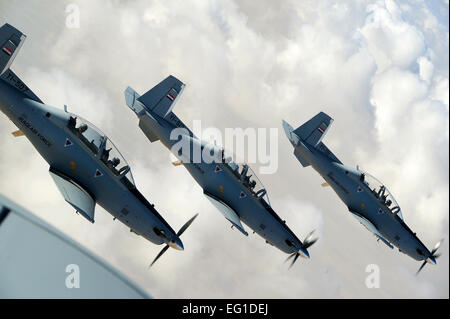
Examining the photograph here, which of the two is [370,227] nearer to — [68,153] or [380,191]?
[380,191]

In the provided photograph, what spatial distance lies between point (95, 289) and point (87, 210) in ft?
36.1

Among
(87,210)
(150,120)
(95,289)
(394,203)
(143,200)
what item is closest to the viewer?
(95,289)

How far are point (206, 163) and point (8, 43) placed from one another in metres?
9.16

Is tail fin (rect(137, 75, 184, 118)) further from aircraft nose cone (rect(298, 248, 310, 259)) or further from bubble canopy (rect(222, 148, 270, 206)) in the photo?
aircraft nose cone (rect(298, 248, 310, 259))

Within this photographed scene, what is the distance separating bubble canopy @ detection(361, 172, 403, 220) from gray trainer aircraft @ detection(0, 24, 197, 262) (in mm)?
13019

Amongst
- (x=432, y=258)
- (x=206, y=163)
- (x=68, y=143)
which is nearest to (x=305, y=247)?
(x=206, y=163)

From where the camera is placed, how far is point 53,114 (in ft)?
46.1

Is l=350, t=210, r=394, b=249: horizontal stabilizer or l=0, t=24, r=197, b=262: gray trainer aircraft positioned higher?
l=350, t=210, r=394, b=249: horizontal stabilizer

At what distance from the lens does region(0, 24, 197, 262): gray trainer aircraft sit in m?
14.0

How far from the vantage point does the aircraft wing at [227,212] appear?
55.1 feet

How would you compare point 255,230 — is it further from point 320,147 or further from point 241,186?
point 320,147

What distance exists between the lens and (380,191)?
21.4 meters

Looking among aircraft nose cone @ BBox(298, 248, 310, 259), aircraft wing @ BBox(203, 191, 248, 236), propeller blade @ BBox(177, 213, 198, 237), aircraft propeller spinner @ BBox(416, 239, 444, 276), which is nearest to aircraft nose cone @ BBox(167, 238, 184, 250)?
propeller blade @ BBox(177, 213, 198, 237)

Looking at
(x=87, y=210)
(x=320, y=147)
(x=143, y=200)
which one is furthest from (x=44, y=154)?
(x=320, y=147)
